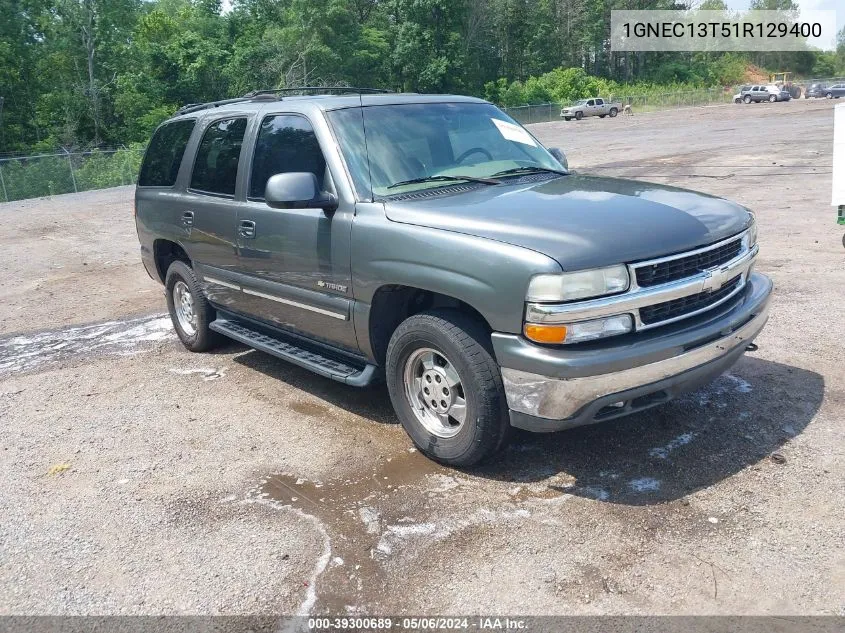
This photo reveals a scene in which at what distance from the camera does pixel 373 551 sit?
343cm

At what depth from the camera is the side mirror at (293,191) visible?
4.27m

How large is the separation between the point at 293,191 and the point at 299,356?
4.12 feet

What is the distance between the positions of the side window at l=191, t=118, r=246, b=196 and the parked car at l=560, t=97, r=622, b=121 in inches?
2093

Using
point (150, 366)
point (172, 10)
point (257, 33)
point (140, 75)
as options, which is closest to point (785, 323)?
point (150, 366)

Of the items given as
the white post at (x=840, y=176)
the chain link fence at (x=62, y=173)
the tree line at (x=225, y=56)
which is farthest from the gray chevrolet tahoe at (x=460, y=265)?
the tree line at (x=225, y=56)

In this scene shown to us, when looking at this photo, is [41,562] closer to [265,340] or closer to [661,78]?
[265,340]

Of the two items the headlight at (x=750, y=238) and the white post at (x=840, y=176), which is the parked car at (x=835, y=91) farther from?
the headlight at (x=750, y=238)

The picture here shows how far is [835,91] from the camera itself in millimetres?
63562

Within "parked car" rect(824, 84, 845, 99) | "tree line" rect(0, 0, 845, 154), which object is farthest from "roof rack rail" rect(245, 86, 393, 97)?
"parked car" rect(824, 84, 845, 99)

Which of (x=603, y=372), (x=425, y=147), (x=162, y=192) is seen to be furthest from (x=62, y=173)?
(x=603, y=372)

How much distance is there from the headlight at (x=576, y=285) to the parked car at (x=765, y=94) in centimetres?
6509

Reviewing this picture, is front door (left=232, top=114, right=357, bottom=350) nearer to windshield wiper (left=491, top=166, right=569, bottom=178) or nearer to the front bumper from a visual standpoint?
windshield wiper (left=491, top=166, right=569, bottom=178)

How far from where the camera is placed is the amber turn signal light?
3434 mm

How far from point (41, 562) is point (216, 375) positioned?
259 centimetres
